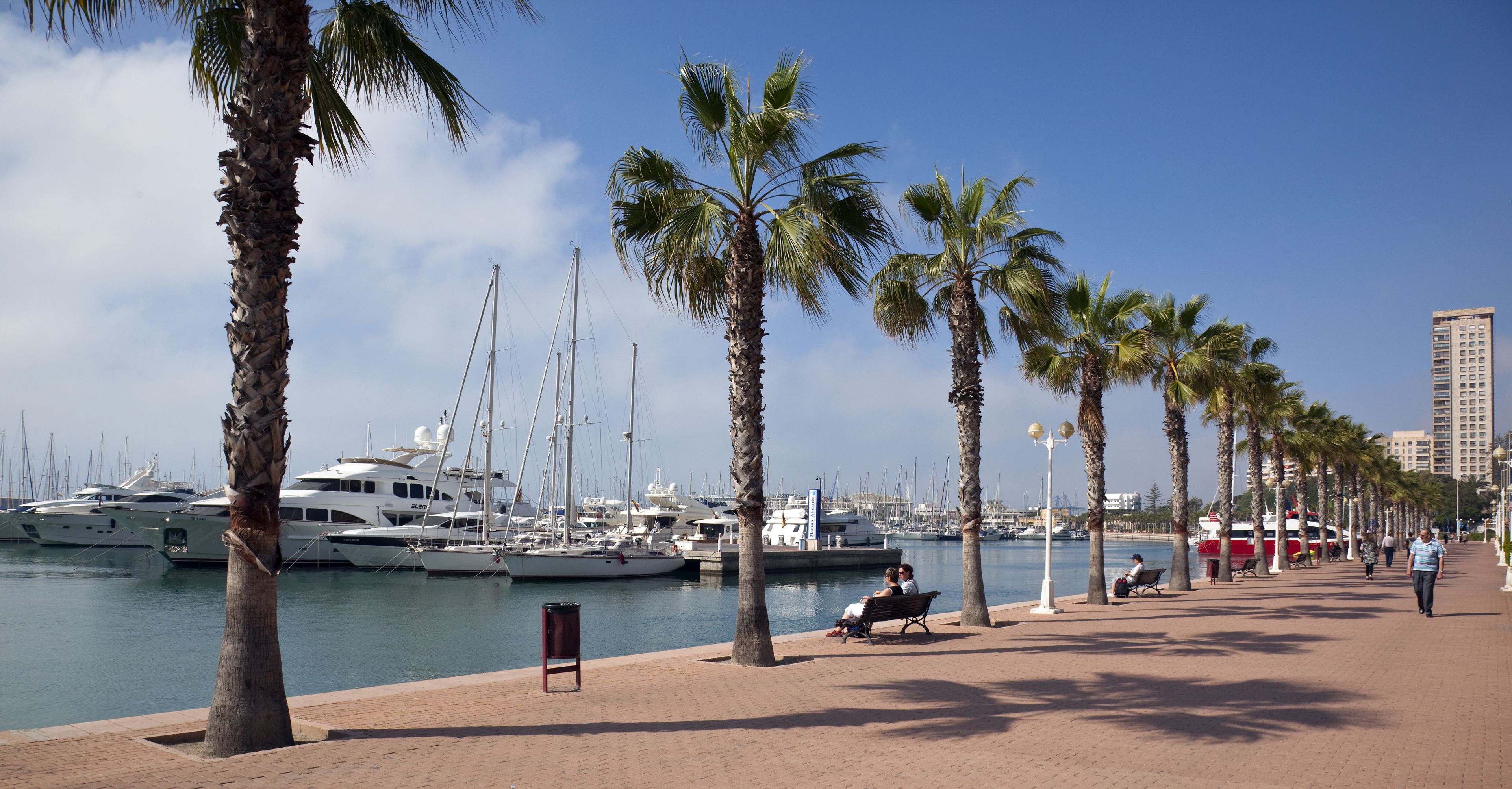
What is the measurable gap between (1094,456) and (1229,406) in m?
10.7

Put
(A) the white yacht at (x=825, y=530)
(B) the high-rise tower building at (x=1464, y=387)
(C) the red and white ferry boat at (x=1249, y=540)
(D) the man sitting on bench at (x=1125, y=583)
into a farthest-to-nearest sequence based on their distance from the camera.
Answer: (B) the high-rise tower building at (x=1464, y=387)
(A) the white yacht at (x=825, y=530)
(C) the red and white ferry boat at (x=1249, y=540)
(D) the man sitting on bench at (x=1125, y=583)

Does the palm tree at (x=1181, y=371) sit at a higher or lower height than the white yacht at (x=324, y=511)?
higher

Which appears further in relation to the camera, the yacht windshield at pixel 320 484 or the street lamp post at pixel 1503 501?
the yacht windshield at pixel 320 484

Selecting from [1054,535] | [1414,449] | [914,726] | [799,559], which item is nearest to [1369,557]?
[914,726]

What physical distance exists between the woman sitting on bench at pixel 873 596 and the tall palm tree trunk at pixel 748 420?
7.03 ft

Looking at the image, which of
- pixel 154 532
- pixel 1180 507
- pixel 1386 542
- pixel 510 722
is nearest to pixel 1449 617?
pixel 1180 507

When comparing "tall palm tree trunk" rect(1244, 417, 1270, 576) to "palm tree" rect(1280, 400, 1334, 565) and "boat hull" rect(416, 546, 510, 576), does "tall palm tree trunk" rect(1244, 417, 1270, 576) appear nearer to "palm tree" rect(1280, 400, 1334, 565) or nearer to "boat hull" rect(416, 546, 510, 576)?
"palm tree" rect(1280, 400, 1334, 565)

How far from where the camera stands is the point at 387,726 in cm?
842

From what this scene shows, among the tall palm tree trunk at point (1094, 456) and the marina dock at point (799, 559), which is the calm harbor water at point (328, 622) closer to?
the marina dock at point (799, 559)

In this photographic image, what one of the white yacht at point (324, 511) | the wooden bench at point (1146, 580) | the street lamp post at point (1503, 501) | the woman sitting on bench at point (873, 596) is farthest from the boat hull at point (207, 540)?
the street lamp post at point (1503, 501)

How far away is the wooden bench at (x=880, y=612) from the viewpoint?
49.2 feet

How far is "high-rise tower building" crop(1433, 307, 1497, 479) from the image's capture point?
144 metres

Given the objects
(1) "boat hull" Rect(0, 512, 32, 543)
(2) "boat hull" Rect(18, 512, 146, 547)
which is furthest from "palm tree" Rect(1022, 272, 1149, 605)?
(1) "boat hull" Rect(0, 512, 32, 543)

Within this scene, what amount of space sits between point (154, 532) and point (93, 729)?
50.2m
